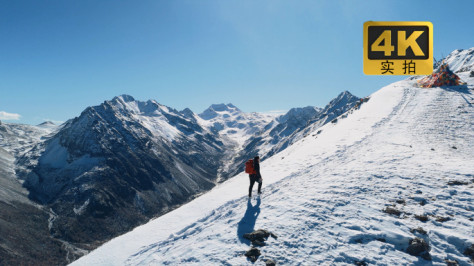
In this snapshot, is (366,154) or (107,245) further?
(366,154)

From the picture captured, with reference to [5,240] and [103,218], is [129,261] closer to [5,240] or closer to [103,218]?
[5,240]

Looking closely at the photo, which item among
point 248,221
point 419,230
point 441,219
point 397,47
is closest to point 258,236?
point 248,221

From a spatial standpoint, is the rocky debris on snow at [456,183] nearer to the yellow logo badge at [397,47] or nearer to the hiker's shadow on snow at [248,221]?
the yellow logo badge at [397,47]

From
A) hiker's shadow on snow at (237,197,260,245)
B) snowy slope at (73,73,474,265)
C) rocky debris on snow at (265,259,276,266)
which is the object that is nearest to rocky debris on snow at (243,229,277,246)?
hiker's shadow on snow at (237,197,260,245)

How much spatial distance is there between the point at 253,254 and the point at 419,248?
7.75 metres

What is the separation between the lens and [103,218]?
196m

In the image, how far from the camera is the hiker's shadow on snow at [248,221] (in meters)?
14.5

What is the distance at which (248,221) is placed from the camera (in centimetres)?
1588

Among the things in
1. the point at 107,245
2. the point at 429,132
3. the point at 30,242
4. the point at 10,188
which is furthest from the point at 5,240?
the point at 429,132

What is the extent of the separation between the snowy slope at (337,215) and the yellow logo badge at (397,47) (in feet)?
26.2

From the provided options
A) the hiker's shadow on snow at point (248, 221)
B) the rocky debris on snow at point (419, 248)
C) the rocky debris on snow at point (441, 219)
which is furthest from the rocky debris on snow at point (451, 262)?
the hiker's shadow on snow at point (248, 221)

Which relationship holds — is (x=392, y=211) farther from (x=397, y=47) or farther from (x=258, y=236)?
(x=397, y=47)

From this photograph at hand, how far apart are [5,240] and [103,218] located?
62505 mm

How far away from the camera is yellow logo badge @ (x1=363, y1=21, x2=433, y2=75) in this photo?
19.1 m
